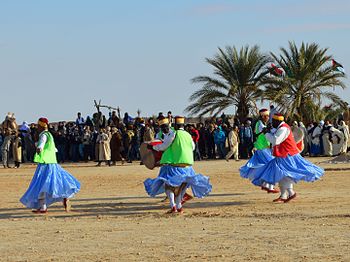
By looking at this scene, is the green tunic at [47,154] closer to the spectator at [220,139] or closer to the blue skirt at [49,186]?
the blue skirt at [49,186]

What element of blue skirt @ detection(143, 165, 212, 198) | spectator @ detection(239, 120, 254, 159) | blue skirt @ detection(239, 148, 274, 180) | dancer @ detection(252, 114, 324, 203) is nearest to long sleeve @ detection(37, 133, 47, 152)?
blue skirt @ detection(143, 165, 212, 198)

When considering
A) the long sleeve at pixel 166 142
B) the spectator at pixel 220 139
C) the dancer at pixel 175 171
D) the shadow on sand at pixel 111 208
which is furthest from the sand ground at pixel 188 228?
the spectator at pixel 220 139

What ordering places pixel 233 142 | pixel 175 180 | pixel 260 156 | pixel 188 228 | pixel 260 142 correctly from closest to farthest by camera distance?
pixel 188 228, pixel 175 180, pixel 260 156, pixel 260 142, pixel 233 142

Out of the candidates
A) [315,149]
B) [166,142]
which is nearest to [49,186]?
[166,142]

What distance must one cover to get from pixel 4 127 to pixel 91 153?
4.00 meters

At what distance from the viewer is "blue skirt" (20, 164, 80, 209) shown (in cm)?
1894

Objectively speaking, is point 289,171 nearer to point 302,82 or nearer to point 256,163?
point 256,163

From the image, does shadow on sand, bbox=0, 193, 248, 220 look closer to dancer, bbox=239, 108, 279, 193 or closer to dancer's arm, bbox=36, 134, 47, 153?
dancer, bbox=239, 108, 279, 193

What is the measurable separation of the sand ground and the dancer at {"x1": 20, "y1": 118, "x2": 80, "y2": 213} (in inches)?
11.0

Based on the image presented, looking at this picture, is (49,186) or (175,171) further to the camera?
(49,186)

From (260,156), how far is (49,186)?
5323 millimetres

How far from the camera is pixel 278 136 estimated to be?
64.7 feet

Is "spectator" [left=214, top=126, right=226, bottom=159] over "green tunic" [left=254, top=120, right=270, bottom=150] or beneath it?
over

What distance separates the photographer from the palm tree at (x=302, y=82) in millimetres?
48250
